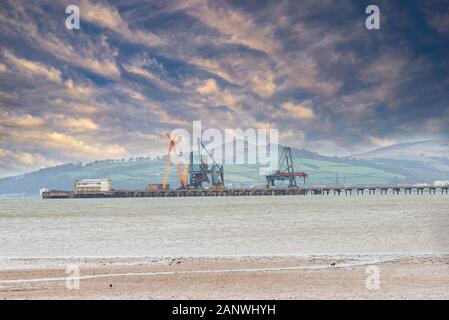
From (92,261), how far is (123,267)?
16.4 ft

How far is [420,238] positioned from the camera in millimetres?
55500

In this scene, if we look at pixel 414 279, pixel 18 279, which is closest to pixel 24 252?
pixel 18 279

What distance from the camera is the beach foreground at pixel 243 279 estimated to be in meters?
21.5

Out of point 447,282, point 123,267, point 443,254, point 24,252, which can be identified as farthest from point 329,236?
point 447,282

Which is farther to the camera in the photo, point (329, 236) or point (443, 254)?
point (329, 236)

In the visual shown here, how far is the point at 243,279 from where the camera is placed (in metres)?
25.3

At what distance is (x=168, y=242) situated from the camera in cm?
5503

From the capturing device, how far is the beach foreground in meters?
21.5
